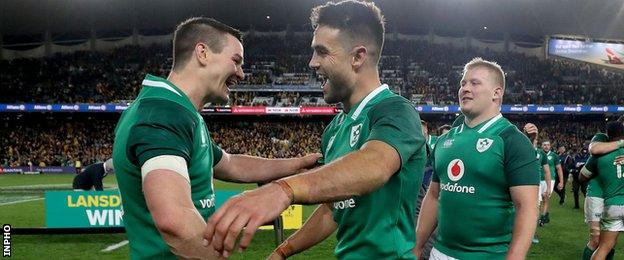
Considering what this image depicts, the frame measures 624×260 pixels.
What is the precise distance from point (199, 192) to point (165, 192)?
24.4 inches

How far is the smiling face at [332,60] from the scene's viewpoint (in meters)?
2.13

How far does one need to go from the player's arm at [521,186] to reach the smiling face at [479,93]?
297 millimetres

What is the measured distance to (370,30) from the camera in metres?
2.15

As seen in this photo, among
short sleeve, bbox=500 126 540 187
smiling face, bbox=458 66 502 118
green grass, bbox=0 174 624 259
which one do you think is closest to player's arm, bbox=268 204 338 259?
short sleeve, bbox=500 126 540 187

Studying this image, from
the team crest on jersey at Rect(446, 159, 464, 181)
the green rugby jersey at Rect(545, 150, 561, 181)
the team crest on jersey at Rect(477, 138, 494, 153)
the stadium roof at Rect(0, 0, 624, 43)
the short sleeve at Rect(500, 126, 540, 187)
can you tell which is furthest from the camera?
the stadium roof at Rect(0, 0, 624, 43)

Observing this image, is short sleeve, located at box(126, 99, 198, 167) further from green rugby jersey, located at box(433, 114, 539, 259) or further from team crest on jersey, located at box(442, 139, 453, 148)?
team crest on jersey, located at box(442, 139, 453, 148)

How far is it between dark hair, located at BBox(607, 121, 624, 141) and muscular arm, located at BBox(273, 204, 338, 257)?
4754 mm

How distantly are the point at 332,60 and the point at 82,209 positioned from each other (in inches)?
338

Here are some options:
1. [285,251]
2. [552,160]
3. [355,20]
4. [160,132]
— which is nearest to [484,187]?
[285,251]

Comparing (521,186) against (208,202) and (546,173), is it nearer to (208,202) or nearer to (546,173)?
(208,202)

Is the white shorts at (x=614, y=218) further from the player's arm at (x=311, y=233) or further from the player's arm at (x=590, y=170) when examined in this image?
the player's arm at (x=311, y=233)

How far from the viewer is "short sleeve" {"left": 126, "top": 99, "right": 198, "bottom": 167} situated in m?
1.83

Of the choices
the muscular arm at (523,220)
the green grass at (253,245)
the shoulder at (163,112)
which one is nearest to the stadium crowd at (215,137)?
the green grass at (253,245)

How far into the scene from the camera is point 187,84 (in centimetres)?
246
